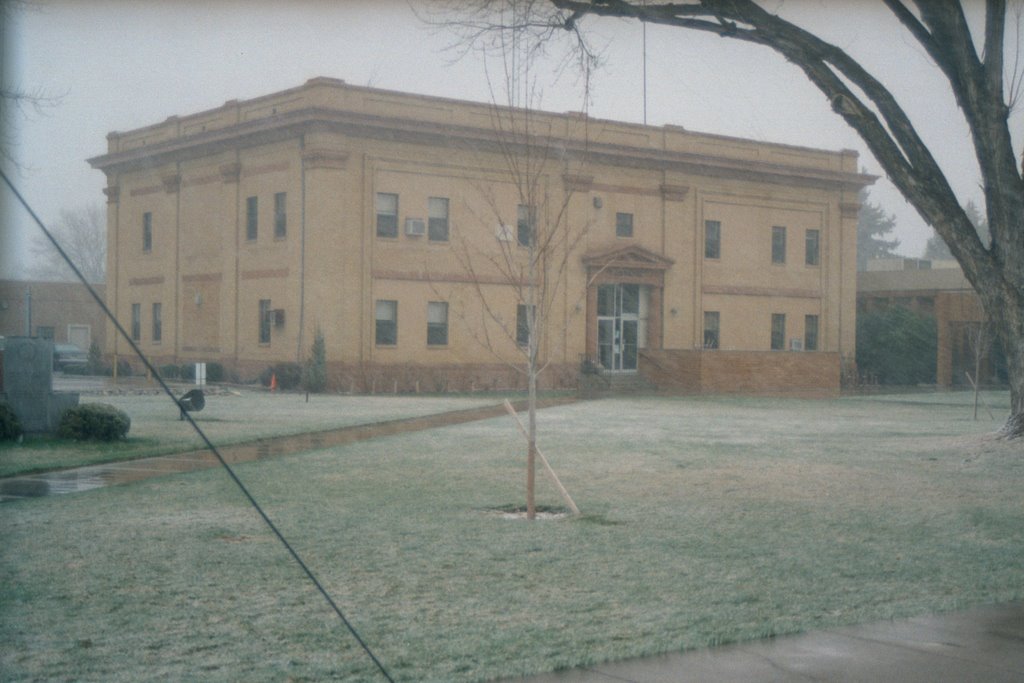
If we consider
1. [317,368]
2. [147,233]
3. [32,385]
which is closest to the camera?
[32,385]

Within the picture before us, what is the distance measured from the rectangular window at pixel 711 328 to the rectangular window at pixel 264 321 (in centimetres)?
1825

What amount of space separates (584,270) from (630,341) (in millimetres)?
4039

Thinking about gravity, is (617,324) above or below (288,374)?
above

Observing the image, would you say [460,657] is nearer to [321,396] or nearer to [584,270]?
[321,396]

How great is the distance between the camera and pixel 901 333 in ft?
169

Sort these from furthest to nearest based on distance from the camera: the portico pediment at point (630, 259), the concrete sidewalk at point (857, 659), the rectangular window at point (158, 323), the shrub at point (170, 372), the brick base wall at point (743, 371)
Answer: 1. the portico pediment at point (630, 259)
2. the rectangular window at point (158, 323)
3. the brick base wall at point (743, 371)
4. the shrub at point (170, 372)
5. the concrete sidewalk at point (857, 659)

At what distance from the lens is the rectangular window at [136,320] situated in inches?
1714

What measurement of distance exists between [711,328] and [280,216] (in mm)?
18649

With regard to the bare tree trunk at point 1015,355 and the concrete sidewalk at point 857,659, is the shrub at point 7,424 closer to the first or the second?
the concrete sidewalk at point 857,659

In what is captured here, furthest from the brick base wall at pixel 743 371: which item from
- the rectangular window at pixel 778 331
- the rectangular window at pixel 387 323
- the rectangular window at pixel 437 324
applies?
the rectangular window at pixel 387 323

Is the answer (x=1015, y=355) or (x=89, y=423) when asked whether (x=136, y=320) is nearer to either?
(x=89, y=423)

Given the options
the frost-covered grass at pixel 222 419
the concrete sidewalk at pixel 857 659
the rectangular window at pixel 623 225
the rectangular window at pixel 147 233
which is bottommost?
the concrete sidewalk at pixel 857 659

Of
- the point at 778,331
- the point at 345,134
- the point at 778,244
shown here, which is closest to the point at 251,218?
the point at 345,134

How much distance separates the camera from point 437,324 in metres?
41.5
